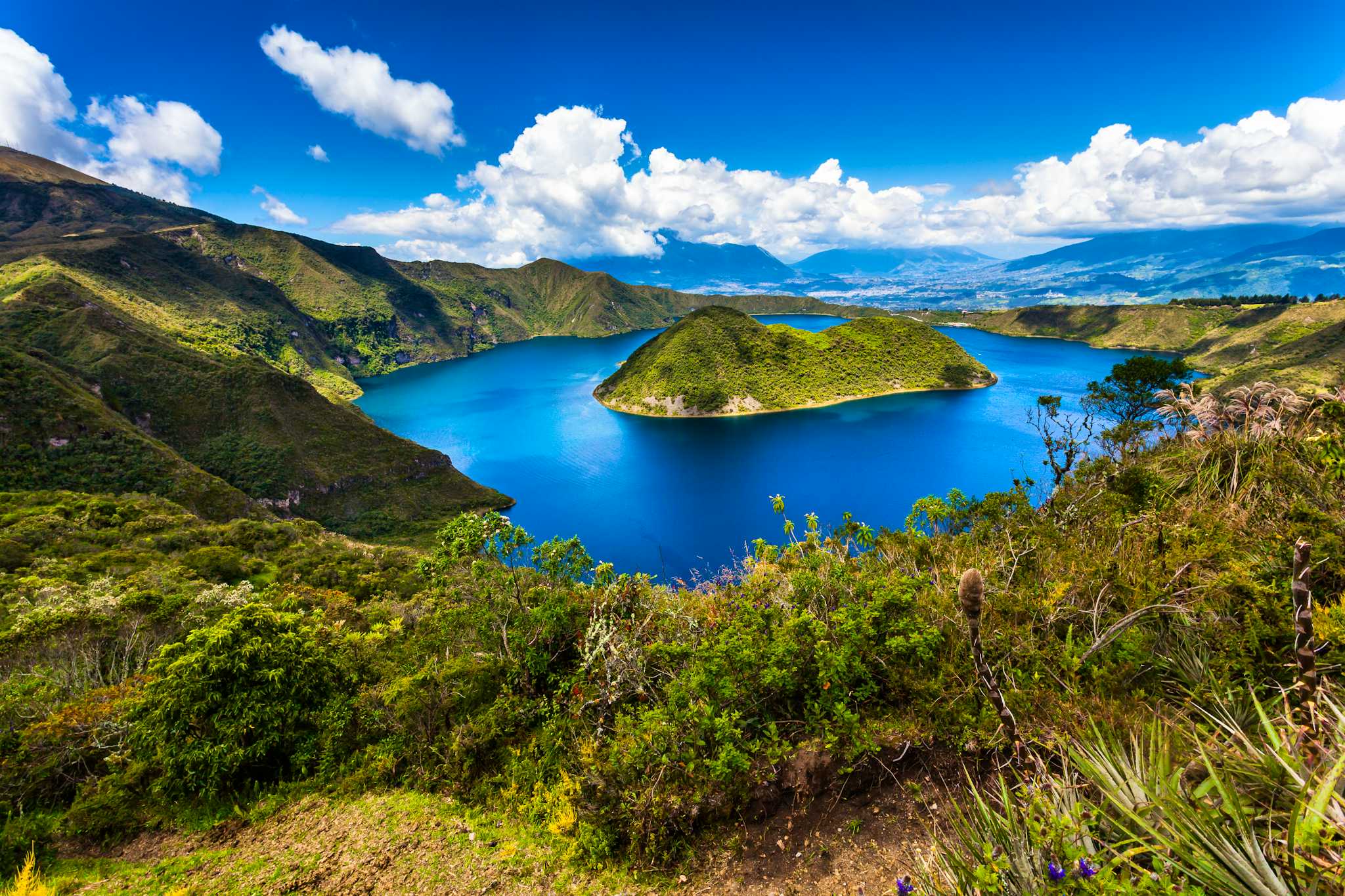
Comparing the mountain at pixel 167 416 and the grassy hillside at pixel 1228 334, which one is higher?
the mountain at pixel 167 416

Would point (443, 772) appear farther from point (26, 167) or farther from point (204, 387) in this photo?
point (26, 167)

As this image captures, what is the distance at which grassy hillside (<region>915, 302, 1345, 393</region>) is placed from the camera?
224 feet

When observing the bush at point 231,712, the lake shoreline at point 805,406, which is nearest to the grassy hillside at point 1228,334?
the lake shoreline at point 805,406

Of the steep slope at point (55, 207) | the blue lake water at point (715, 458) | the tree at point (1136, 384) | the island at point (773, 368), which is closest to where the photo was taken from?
the tree at point (1136, 384)

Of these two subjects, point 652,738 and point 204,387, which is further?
point 204,387

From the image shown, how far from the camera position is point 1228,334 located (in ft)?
372

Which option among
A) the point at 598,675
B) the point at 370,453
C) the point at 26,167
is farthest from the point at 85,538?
the point at 26,167

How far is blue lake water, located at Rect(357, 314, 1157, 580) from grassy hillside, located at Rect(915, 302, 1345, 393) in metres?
15.9

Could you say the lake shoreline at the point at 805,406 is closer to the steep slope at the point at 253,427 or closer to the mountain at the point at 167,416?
the mountain at the point at 167,416

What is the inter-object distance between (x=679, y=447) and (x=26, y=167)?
28184 cm

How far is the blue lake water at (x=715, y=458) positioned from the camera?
5294 cm

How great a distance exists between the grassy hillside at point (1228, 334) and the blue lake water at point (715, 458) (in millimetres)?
15911

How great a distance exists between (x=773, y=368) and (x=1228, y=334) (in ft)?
346

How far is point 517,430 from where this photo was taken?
94.5 m
